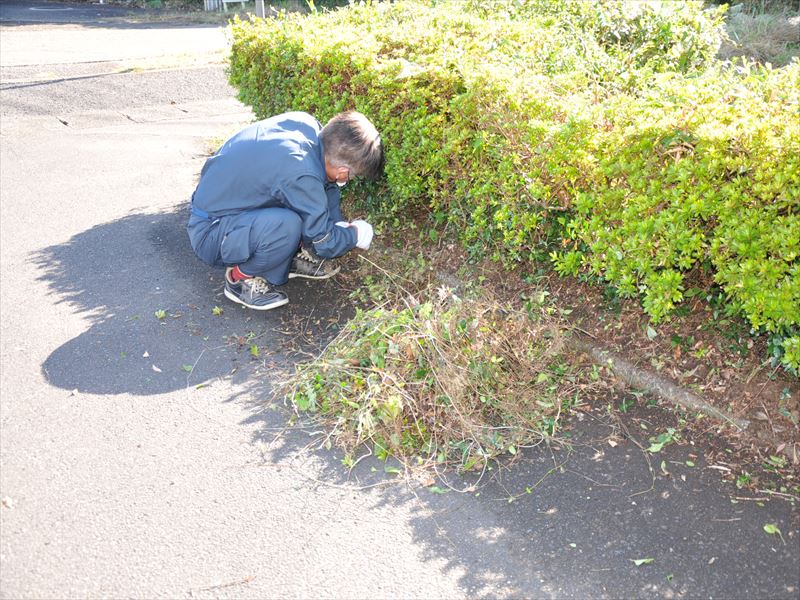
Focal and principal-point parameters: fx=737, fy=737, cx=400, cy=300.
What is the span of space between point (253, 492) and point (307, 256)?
214cm

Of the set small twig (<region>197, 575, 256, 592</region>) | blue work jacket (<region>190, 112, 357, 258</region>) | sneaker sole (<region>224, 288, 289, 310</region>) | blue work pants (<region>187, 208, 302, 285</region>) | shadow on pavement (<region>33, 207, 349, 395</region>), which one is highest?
blue work jacket (<region>190, 112, 357, 258</region>)

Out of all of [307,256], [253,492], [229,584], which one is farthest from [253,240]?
[229,584]

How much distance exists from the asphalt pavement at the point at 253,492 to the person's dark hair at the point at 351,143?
957 mm

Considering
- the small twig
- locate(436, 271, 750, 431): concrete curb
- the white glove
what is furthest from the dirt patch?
the small twig

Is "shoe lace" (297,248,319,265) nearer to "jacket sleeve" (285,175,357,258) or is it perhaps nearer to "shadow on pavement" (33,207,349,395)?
"shadow on pavement" (33,207,349,395)

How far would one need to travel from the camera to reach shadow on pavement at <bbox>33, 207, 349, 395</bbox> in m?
4.24

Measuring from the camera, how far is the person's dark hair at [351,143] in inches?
177

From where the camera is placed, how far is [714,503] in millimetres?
3154

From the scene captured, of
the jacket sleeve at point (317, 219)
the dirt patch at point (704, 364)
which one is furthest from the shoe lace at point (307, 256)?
the dirt patch at point (704, 364)

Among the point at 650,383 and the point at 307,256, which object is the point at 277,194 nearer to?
the point at 307,256

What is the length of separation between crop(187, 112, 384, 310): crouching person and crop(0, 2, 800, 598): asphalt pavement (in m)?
0.41

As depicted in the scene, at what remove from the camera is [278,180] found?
177 inches

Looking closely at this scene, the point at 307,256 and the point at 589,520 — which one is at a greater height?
the point at 307,256

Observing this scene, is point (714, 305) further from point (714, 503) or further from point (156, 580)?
point (156, 580)
